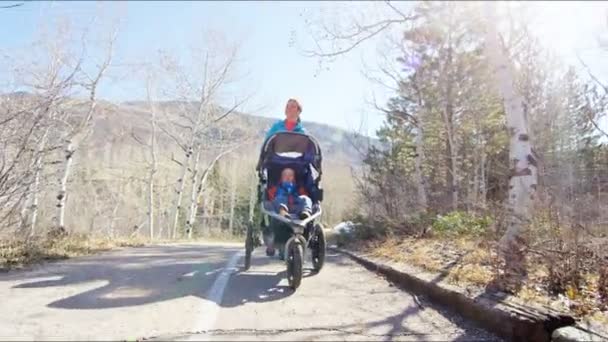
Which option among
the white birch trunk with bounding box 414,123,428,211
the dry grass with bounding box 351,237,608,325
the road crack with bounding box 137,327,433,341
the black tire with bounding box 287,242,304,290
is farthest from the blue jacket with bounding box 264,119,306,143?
the white birch trunk with bounding box 414,123,428,211

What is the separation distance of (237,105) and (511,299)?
22584 millimetres

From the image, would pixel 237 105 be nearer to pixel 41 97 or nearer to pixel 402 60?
pixel 402 60

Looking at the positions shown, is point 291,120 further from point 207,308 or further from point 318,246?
point 207,308

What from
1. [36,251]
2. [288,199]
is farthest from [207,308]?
[36,251]

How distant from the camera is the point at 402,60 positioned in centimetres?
1714

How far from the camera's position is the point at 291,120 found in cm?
615

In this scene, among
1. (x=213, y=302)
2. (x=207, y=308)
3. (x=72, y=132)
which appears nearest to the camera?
(x=207, y=308)

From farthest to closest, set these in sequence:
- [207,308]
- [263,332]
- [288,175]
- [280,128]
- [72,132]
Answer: [72,132], [280,128], [288,175], [207,308], [263,332]

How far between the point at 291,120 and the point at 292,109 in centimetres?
17

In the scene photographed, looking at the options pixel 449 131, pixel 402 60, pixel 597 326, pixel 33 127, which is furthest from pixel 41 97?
pixel 449 131

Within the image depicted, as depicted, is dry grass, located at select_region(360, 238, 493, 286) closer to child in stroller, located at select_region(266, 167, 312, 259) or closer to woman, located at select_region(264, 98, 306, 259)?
child in stroller, located at select_region(266, 167, 312, 259)

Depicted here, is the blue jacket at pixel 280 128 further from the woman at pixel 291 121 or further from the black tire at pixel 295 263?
the black tire at pixel 295 263

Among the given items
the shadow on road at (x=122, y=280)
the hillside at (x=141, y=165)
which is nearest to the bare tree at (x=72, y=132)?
the hillside at (x=141, y=165)

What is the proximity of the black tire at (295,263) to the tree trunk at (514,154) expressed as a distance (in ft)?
7.26
